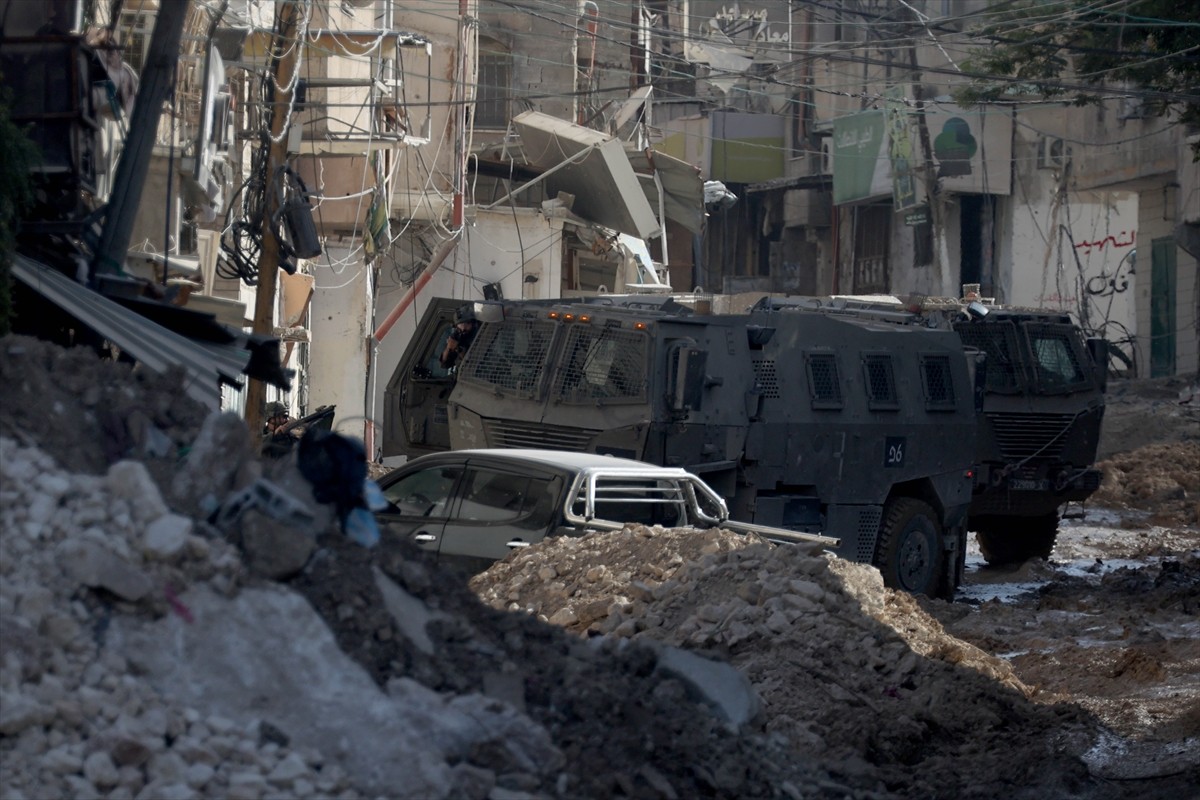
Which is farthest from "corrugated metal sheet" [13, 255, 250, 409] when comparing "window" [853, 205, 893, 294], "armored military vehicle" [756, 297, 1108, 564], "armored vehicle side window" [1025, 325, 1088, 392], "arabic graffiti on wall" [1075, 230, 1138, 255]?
"window" [853, 205, 893, 294]

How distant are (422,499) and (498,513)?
534 millimetres

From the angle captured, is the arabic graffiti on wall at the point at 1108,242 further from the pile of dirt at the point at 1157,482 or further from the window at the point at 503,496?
the window at the point at 503,496

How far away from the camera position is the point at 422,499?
9836 mm

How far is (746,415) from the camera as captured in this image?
1229 cm

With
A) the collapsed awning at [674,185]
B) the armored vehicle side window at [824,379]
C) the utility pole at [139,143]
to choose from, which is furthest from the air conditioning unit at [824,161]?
the utility pole at [139,143]

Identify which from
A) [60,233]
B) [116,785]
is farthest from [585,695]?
[60,233]

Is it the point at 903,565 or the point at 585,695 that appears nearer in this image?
the point at 585,695

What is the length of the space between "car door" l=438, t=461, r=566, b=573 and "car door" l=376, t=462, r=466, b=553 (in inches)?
2.8

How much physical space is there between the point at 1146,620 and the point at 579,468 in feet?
17.7

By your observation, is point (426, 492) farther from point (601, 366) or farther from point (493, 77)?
point (493, 77)

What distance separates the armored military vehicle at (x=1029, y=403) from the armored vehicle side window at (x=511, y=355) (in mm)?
3356

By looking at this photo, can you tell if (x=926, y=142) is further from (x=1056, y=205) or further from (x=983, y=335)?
(x=983, y=335)

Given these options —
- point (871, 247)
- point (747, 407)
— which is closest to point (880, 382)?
point (747, 407)

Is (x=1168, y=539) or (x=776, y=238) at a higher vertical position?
(x=776, y=238)
